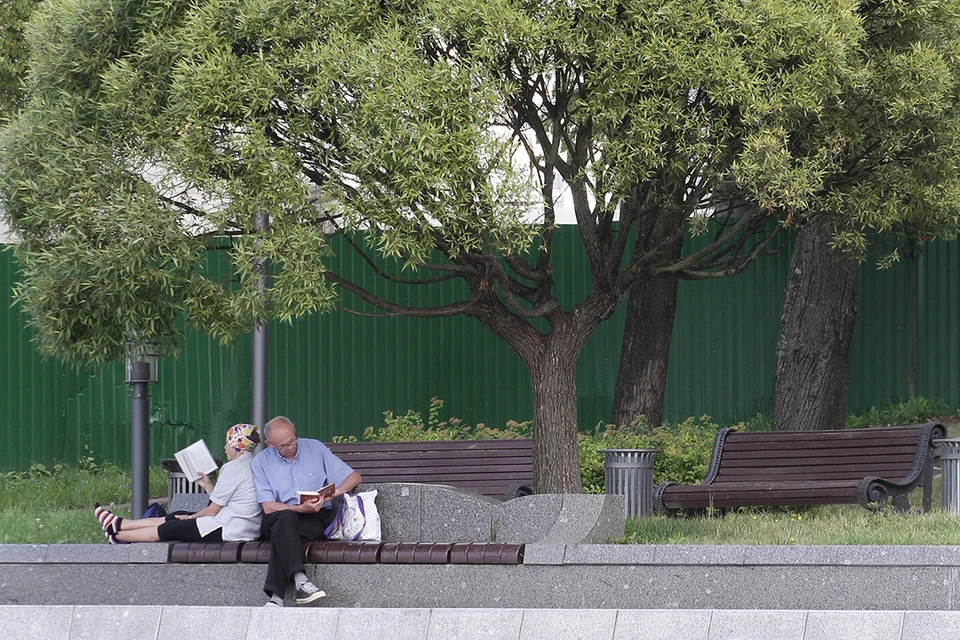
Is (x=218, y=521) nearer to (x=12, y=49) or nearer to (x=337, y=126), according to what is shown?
(x=337, y=126)

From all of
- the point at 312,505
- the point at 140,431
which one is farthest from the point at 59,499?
the point at 312,505

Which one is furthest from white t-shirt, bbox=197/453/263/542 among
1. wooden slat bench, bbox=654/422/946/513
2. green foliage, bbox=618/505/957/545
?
wooden slat bench, bbox=654/422/946/513

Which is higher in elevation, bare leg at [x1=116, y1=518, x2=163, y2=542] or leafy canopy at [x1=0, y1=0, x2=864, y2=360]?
leafy canopy at [x1=0, y1=0, x2=864, y2=360]

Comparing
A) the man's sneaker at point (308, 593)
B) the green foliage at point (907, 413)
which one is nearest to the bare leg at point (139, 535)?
the man's sneaker at point (308, 593)

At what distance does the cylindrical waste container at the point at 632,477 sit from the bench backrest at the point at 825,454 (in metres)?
0.57

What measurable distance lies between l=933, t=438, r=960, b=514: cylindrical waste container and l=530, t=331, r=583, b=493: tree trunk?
268 centimetres

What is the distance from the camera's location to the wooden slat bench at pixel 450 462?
10.7 meters

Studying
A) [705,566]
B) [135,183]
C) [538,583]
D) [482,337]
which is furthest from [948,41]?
[482,337]

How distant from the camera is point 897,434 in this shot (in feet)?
32.2

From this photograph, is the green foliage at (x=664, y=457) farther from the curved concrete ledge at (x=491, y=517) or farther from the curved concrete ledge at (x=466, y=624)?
the curved concrete ledge at (x=466, y=624)

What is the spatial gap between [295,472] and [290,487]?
116mm

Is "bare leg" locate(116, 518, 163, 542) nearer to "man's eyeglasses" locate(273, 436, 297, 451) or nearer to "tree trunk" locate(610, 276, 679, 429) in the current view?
"man's eyeglasses" locate(273, 436, 297, 451)

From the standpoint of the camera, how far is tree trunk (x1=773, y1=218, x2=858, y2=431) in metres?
13.4

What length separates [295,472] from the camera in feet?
27.7
